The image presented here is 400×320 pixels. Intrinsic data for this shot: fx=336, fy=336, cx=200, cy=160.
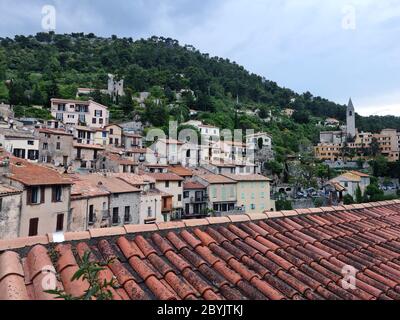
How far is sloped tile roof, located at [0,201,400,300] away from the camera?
9.73 feet

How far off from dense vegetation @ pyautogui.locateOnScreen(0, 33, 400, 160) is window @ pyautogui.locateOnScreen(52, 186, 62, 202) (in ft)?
141

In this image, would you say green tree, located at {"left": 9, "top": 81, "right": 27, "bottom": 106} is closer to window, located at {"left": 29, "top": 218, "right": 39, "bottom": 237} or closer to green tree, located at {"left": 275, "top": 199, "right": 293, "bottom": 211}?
green tree, located at {"left": 275, "top": 199, "right": 293, "bottom": 211}

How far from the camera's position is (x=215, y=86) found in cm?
11281

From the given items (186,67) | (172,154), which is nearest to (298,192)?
(172,154)

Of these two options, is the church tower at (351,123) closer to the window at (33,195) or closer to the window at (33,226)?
the window at (33,195)

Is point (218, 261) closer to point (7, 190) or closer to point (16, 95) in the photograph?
point (7, 190)

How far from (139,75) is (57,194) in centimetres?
8368

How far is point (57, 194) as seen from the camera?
2211 centimetres

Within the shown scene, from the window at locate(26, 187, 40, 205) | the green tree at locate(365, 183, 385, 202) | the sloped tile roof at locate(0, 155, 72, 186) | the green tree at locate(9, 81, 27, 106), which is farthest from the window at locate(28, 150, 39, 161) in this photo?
the green tree at locate(365, 183, 385, 202)

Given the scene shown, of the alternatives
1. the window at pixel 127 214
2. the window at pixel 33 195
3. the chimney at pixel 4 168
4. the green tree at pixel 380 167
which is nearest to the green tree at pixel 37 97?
the window at pixel 127 214

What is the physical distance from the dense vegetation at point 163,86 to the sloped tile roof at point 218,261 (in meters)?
62.7

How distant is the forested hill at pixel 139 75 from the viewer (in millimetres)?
79688
